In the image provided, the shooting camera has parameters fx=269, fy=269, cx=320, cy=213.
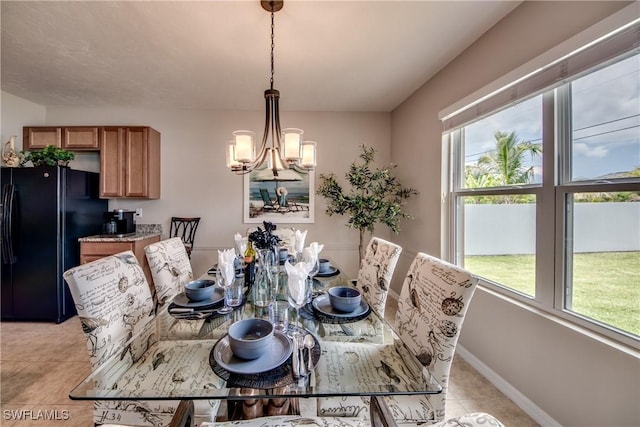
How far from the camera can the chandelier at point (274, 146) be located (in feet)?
5.86

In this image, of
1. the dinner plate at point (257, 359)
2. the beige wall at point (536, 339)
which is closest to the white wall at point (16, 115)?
the dinner plate at point (257, 359)

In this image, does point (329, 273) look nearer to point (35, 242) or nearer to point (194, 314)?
point (194, 314)

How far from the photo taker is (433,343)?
1.20 m

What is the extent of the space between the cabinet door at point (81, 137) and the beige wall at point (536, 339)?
13.4ft

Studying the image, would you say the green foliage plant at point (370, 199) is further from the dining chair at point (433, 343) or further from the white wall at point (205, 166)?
the dining chair at point (433, 343)

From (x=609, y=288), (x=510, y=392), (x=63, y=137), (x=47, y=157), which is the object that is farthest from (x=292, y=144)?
(x=63, y=137)

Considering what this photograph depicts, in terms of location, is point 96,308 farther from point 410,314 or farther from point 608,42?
point 608,42

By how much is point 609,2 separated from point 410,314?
1.81 metres

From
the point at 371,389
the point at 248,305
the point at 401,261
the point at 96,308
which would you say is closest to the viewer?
the point at 371,389

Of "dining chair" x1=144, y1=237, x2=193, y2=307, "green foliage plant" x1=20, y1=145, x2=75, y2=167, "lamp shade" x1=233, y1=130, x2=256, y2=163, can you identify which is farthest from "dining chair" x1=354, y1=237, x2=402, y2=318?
"green foliage plant" x1=20, y1=145, x2=75, y2=167

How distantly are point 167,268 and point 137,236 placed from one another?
1.82 m

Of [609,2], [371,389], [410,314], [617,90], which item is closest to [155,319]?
[371,389]

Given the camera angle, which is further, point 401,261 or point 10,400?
point 401,261

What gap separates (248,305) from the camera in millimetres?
1505
